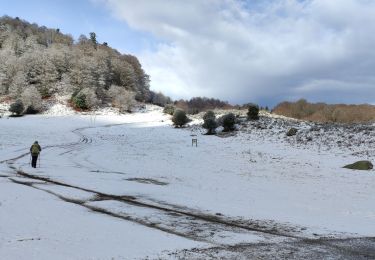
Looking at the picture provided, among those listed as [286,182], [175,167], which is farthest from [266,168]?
[175,167]

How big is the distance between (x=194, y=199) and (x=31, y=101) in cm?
6720

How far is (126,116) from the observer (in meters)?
80.6

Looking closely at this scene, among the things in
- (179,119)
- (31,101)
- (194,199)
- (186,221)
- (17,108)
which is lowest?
(194,199)

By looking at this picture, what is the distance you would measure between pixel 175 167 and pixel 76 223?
54.7 ft

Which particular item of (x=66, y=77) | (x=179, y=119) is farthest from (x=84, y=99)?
(x=179, y=119)

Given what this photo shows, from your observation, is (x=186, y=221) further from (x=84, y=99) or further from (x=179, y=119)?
(x=84, y=99)

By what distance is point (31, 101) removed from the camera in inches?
3004

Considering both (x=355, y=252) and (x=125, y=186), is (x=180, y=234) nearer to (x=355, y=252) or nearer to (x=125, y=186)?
(x=355, y=252)

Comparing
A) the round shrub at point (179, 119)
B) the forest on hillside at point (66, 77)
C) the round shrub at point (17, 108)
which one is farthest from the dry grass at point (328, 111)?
the round shrub at point (17, 108)

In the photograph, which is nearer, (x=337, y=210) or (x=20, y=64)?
(x=337, y=210)

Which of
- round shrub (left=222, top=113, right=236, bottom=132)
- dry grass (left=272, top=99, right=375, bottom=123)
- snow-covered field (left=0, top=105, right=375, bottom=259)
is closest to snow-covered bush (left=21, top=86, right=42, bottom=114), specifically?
snow-covered field (left=0, top=105, right=375, bottom=259)

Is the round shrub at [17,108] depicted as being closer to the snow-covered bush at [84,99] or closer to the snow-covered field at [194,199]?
the snow-covered bush at [84,99]

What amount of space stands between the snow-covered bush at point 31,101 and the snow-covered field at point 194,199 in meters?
36.5

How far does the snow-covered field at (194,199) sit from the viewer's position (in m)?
9.71
